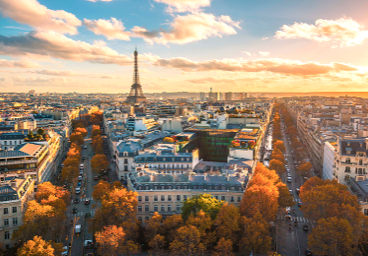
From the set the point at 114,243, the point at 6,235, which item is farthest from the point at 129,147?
the point at 114,243

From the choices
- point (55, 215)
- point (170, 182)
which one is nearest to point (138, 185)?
point (170, 182)

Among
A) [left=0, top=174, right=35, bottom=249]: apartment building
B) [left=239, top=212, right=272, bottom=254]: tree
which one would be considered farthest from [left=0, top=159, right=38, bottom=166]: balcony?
[left=239, top=212, right=272, bottom=254]: tree

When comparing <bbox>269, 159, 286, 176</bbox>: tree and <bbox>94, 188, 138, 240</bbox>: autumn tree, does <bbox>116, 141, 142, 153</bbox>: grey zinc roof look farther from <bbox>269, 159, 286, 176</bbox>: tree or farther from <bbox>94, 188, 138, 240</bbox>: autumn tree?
<bbox>269, 159, 286, 176</bbox>: tree

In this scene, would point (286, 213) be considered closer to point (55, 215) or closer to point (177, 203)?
point (177, 203)

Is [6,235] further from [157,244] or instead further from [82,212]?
[157,244]

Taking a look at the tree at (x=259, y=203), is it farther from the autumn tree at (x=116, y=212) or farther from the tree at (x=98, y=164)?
the tree at (x=98, y=164)

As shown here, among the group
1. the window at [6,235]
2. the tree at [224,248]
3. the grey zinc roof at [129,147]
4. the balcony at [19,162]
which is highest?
the grey zinc roof at [129,147]

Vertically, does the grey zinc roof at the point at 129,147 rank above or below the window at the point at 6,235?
above

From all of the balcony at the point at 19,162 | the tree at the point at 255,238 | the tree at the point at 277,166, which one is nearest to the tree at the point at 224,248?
the tree at the point at 255,238
